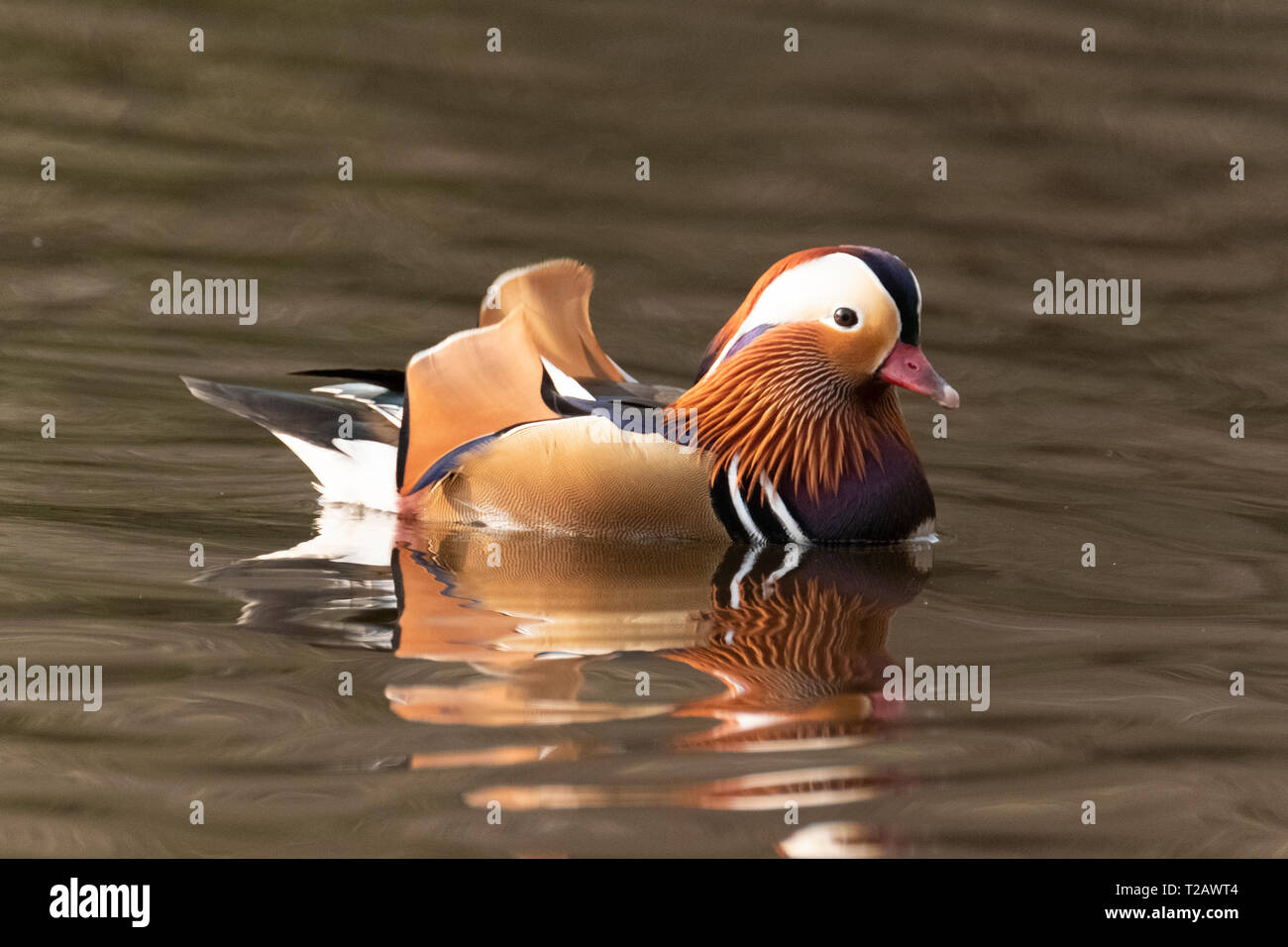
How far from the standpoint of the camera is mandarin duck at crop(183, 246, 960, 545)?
5965 millimetres

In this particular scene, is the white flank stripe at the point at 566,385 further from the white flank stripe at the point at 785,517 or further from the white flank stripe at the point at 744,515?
the white flank stripe at the point at 785,517

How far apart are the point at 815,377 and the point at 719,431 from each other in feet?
1.19

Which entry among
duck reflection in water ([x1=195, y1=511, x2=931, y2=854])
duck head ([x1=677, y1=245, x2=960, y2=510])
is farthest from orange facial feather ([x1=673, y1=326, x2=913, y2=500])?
duck reflection in water ([x1=195, y1=511, x2=931, y2=854])

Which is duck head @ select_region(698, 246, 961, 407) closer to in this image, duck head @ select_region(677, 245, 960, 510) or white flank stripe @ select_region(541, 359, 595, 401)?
duck head @ select_region(677, 245, 960, 510)

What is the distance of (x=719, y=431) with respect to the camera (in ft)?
20.1

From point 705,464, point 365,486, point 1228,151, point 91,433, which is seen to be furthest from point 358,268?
point 1228,151

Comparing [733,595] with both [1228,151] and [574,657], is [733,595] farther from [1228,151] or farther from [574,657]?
[1228,151]

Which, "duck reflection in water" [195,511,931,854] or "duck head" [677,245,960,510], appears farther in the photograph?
"duck head" [677,245,960,510]

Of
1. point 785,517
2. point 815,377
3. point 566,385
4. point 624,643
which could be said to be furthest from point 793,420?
point 624,643

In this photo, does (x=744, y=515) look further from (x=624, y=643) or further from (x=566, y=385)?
(x=624, y=643)

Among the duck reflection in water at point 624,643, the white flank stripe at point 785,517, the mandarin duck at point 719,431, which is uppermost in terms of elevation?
the mandarin duck at point 719,431

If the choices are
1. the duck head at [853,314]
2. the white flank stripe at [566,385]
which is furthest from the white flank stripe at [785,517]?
the white flank stripe at [566,385]

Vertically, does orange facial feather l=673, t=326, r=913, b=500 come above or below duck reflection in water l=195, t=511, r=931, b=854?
above

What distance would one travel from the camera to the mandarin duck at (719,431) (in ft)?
19.6
